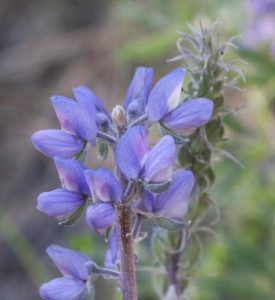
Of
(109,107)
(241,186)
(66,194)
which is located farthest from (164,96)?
(109,107)

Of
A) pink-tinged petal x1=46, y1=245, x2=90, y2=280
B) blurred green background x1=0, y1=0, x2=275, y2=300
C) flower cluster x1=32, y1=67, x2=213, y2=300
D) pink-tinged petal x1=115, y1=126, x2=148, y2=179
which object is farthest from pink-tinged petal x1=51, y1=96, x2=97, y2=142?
blurred green background x1=0, y1=0, x2=275, y2=300

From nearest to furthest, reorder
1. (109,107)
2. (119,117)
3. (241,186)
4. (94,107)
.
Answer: (119,117) → (94,107) → (241,186) → (109,107)

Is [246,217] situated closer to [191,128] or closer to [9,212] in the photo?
[9,212]

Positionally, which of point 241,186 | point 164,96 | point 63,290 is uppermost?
point 164,96

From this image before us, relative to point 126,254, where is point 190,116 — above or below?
above

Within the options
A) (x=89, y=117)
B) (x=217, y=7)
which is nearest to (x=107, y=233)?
(x=89, y=117)

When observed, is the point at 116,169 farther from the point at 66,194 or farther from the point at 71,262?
the point at 71,262

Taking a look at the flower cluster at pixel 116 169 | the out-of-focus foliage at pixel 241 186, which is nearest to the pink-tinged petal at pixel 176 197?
the flower cluster at pixel 116 169
